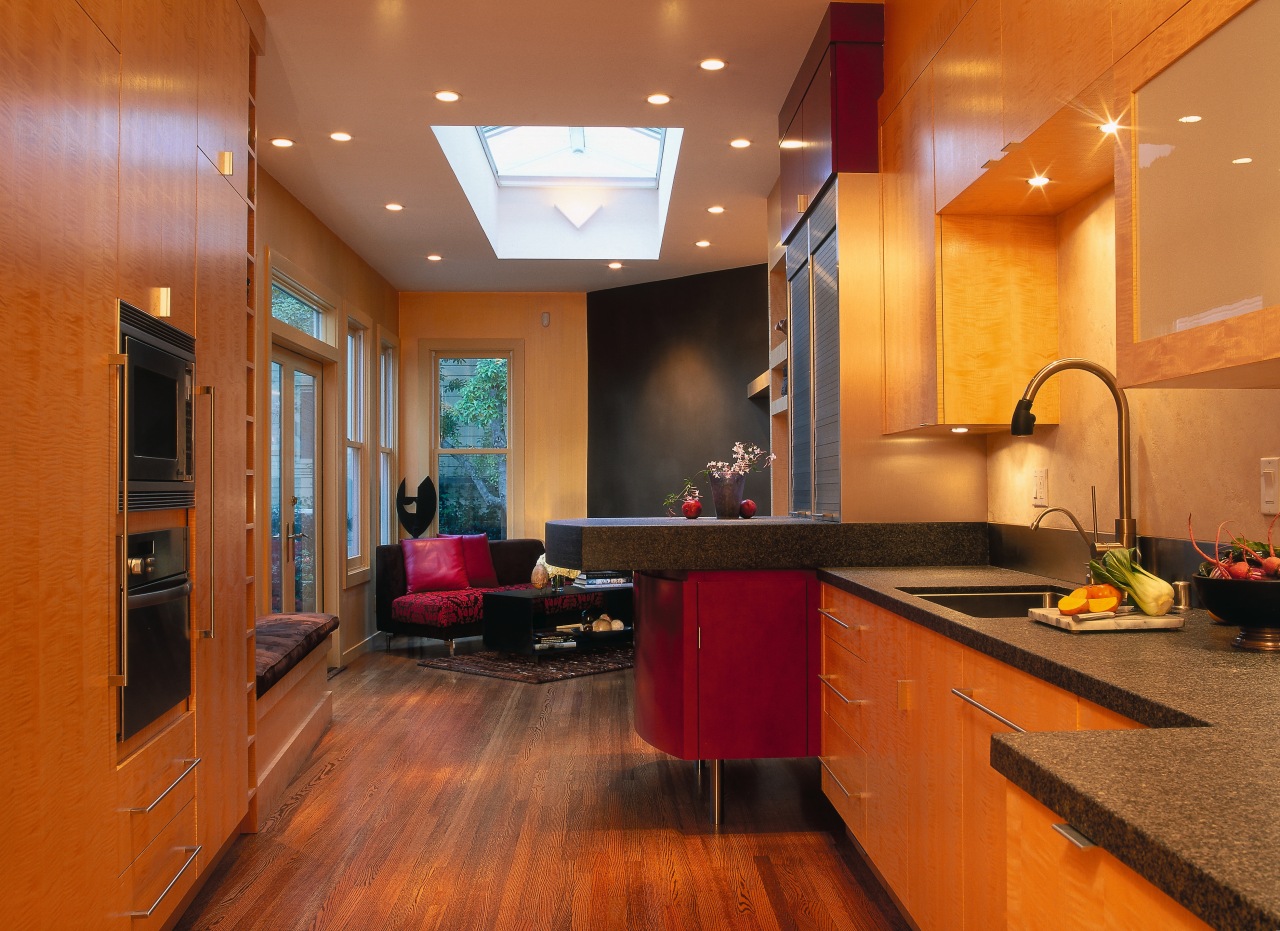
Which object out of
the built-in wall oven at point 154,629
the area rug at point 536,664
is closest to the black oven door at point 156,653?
the built-in wall oven at point 154,629

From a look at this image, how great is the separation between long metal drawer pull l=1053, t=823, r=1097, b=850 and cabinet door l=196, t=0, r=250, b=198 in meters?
2.58

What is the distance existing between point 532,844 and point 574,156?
4.56 meters

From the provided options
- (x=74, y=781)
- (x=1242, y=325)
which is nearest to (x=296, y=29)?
(x=74, y=781)

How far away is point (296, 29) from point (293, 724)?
2.62m

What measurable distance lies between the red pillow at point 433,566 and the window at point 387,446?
0.56 metres

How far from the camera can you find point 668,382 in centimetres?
745

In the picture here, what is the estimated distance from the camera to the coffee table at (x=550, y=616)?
20.0ft

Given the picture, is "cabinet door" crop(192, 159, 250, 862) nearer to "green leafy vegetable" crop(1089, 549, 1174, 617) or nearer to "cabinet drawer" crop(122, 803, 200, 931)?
"cabinet drawer" crop(122, 803, 200, 931)

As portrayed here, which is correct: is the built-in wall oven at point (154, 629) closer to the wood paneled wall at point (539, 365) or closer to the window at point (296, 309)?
the window at point (296, 309)

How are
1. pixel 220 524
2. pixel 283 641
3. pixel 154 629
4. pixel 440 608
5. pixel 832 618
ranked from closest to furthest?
pixel 154 629 < pixel 220 524 < pixel 832 618 < pixel 283 641 < pixel 440 608

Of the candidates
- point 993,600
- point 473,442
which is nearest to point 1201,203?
point 993,600

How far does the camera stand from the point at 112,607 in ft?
6.25

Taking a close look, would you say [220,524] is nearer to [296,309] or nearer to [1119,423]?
[1119,423]

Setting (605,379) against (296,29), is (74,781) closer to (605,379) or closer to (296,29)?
(296,29)
